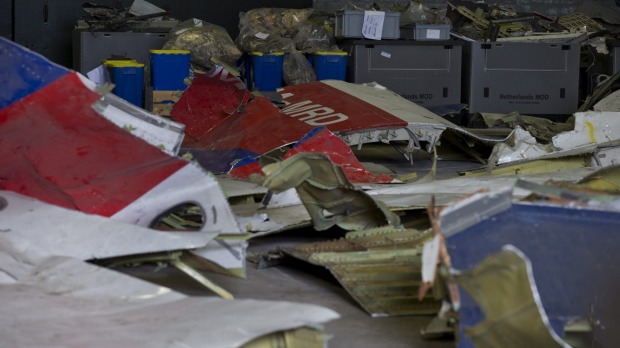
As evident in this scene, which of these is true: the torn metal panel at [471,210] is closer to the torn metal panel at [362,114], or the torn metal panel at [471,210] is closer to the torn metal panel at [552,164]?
the torn metal panel at [552,164]

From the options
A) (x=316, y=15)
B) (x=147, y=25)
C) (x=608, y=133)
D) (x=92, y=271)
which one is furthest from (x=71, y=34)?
(x=92, y=271)

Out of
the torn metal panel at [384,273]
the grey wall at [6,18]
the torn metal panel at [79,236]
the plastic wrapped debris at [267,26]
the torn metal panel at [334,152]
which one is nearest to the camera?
the torn metal panel at [79,236]

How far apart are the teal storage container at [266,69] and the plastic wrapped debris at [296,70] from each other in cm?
7

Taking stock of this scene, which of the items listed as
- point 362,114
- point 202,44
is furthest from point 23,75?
point 202,44

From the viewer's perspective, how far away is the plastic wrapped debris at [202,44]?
10648 millimetres

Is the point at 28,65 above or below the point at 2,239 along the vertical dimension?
above

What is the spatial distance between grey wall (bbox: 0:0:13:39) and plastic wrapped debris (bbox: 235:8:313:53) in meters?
2.83

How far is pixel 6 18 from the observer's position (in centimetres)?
1238

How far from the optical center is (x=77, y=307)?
11.3 ft

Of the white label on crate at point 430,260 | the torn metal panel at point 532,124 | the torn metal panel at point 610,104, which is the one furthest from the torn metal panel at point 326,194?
the torn metal panel at point 610,104

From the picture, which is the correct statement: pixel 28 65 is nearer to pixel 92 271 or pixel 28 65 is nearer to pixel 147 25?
pixel 92 271

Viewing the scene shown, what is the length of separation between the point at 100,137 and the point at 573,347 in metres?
2.09

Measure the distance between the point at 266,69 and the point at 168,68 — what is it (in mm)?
1082

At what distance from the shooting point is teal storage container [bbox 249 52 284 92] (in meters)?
10.8
